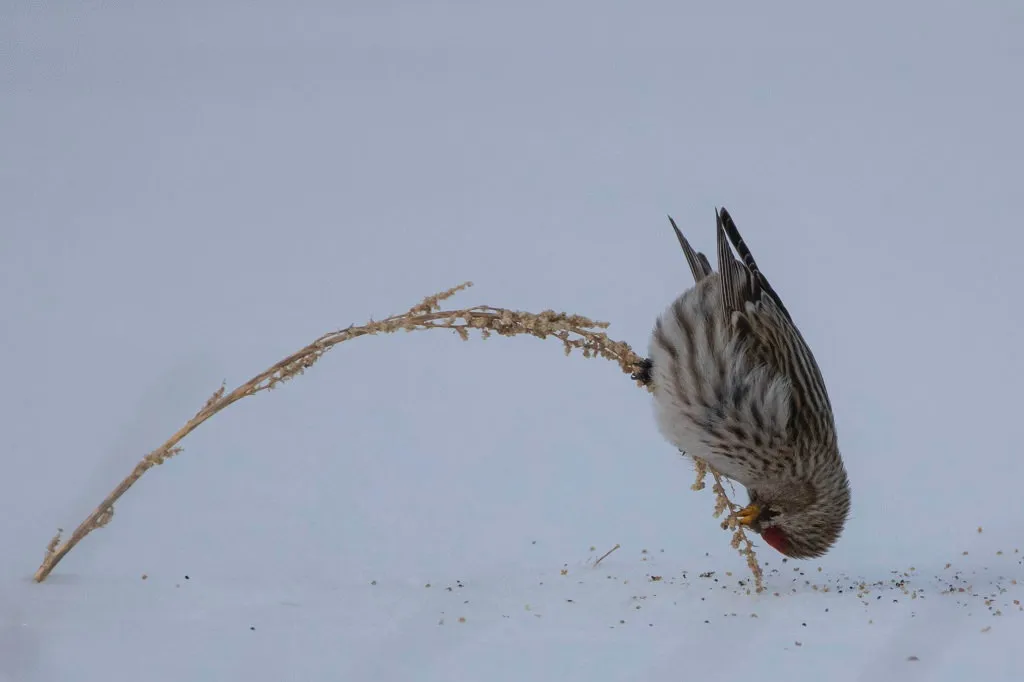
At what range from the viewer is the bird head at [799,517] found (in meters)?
2.41

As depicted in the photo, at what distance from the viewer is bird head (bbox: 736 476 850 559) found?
7.90ft

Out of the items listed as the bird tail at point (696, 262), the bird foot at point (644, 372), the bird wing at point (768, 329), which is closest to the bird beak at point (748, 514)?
the bird wing at point (768, 329)

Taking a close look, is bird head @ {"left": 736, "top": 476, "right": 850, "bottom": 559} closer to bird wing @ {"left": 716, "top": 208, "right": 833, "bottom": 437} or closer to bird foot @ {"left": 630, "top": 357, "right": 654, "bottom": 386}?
bird wing @ {"left": 716, "top": 208, "right": 833, "bottom": 437}

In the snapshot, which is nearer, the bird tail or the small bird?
the small bird

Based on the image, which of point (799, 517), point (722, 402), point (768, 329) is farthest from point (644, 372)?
point (799, 517)

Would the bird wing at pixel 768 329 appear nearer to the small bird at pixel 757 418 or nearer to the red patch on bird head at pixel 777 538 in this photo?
the small bird at pixel 757 418

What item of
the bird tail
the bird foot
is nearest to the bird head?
the bird foot

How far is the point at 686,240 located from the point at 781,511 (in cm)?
71

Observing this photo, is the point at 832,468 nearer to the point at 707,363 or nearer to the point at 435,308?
the point at 707,363

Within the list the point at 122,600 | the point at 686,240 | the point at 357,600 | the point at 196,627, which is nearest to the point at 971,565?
the point at 686,240

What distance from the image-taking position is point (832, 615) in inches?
92.9

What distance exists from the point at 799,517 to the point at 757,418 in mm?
244

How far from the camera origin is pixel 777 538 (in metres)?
2.43

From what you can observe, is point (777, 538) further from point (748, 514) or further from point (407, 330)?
point (407, 330)
